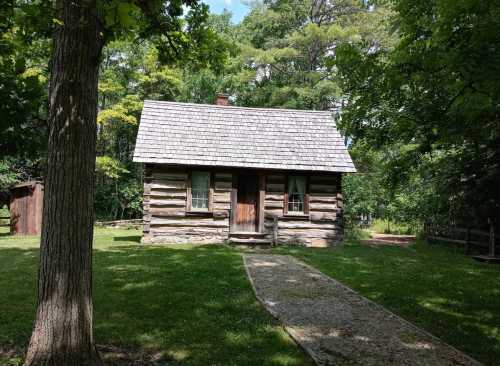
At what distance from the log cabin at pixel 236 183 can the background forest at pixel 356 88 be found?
2.45 metres

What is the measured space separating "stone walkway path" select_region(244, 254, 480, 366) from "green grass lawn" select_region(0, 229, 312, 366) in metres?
0.29

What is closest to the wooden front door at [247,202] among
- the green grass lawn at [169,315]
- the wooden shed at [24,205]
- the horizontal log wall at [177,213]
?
the horizontal log wall at [177,213]

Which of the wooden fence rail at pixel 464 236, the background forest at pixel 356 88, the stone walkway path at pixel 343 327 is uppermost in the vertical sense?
the background forest at pixel 356 88

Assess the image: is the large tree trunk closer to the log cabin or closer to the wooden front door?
the log cabin

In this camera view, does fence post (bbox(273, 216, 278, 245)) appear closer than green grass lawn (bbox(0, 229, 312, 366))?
No

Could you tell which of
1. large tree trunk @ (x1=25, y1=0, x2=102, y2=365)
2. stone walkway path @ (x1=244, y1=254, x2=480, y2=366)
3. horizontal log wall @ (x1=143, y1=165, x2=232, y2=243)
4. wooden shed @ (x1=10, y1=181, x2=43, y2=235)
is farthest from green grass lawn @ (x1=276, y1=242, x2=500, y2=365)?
wooden shed @ (x1=10, y1=181, x2=43, y2=235)

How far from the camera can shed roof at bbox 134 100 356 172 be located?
1488cm

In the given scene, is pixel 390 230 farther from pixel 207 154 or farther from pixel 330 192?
pixel 207 154

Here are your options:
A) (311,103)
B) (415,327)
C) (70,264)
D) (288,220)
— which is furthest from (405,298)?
(311,103)

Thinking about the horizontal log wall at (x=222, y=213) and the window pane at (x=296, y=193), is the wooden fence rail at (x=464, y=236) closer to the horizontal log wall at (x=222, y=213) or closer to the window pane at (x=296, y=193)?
the horizontal log wall at (x=222, y=213)

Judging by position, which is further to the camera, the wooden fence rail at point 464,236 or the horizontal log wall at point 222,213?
the horizontal log wall at point 222,213

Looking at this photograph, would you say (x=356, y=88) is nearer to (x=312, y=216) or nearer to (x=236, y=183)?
(x=236, y=183)

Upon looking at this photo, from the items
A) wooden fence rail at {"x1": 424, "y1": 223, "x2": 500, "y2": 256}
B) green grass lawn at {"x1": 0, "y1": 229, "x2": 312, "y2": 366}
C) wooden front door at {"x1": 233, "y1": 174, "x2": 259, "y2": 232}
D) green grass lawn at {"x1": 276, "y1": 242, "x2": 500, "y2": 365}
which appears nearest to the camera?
green grass lawn at {"x1": 0, "y1": 229, "x2": 312, "y2": 366}

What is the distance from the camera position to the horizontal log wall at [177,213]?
49.1ft
